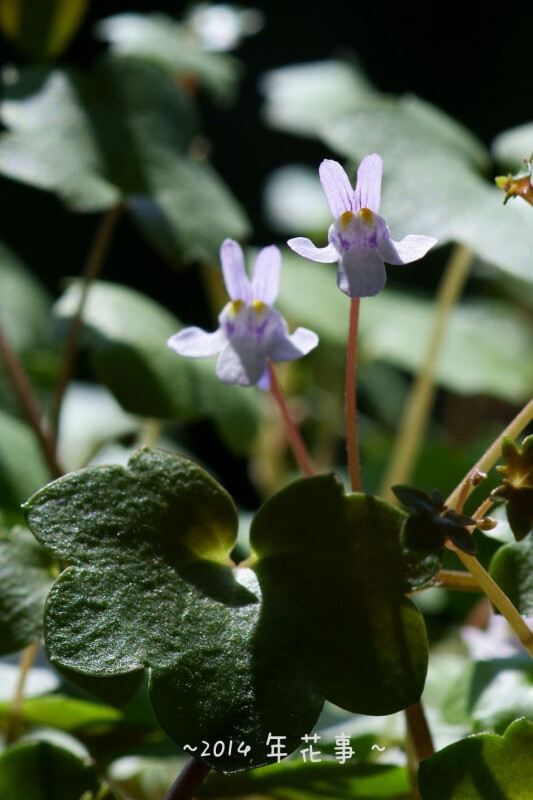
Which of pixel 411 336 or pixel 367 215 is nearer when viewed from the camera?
pixel 367 215

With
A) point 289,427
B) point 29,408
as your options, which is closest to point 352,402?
point 289,427

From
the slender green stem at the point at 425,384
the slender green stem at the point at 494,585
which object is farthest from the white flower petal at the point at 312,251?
the slender green stem at the point at 425,384

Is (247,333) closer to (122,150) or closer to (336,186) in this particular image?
(336,186)

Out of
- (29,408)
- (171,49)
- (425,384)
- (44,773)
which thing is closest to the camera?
(44,773)

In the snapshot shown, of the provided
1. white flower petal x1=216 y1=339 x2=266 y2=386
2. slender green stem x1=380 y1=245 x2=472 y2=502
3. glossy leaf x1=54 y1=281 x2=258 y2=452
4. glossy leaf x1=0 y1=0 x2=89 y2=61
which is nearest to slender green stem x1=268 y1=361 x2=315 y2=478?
white flower petal x1=216 y1=339 x2=266 y2=386

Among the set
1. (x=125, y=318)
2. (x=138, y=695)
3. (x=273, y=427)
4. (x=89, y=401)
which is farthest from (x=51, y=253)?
(x=138, y=695)

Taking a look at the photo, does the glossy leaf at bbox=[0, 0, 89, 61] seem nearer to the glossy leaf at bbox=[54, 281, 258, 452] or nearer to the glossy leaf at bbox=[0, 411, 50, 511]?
the glossy leaf at bbox=[54, 281, 258, 452]

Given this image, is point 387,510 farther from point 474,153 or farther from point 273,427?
point 273,427
